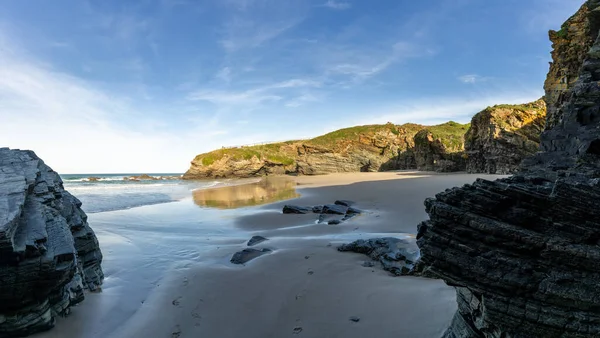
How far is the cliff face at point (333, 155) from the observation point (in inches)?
2321

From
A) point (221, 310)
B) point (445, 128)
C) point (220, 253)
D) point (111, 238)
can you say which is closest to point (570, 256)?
point (221, 310)

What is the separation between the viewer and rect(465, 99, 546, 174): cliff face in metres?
29.6

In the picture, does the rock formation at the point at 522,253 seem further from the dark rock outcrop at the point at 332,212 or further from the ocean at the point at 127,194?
the ocean at the point at 127,194

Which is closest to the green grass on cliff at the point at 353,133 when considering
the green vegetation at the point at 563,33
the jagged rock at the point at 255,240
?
the green vegetation at the point at 563,33

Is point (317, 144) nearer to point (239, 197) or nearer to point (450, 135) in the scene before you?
point (450, 135)

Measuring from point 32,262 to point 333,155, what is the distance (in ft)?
195

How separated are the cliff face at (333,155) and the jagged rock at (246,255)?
43.0 m

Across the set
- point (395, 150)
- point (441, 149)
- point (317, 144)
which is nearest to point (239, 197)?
point (441, 149)

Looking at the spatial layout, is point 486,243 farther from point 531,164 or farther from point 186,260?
point 186,260

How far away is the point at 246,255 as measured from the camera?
27.8 ft

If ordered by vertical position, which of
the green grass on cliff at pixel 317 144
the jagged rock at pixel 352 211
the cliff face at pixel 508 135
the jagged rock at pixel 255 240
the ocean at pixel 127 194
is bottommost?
the jagged rock at pixel 352 211

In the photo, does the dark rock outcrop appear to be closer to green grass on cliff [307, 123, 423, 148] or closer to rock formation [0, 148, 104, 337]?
rock formation [0, 148, 104, 337]

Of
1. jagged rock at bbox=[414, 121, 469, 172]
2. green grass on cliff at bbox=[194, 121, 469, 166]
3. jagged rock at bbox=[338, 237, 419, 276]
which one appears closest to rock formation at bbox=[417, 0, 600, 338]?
jagged rock at bbox=[338, 237, 419, 276]

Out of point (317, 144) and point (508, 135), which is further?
point (317, 144)
